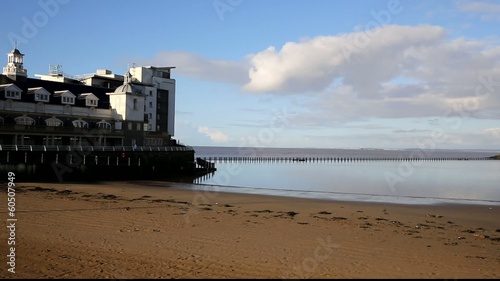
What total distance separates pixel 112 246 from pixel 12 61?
45954 millimetres

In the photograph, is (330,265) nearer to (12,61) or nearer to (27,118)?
(27,118)

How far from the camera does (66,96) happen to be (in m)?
47.0

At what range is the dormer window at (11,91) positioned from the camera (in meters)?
42.0

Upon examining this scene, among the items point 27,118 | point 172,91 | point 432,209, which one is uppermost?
point 172,91

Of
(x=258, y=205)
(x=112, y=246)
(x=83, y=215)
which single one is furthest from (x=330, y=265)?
(x=258, y=205)

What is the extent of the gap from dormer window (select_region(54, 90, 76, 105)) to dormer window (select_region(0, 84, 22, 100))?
4436 mm

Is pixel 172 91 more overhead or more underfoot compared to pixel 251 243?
more overhead

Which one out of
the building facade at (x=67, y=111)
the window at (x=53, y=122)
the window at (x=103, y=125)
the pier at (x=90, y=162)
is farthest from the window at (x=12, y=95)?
the window at (x=103, y=125)

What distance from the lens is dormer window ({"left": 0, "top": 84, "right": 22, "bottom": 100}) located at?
4197cm

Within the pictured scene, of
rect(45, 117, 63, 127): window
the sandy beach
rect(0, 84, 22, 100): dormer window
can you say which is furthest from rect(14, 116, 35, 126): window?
the sandy beach

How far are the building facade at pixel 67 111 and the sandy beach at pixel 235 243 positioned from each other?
2473cm

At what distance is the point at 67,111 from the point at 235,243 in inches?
1574

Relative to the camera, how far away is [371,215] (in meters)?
21.0

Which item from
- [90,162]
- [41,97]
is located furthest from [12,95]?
[90,162]
